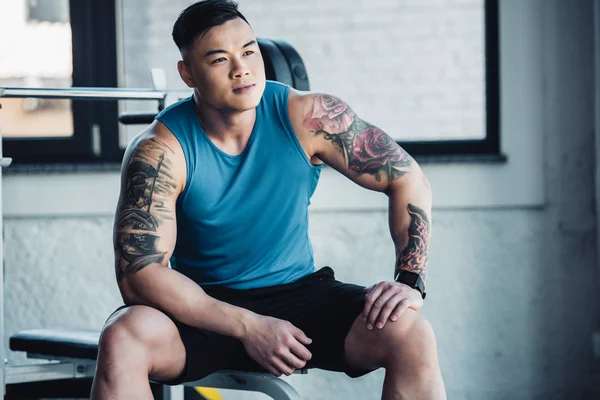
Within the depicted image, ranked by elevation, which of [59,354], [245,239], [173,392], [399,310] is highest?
[245,239]

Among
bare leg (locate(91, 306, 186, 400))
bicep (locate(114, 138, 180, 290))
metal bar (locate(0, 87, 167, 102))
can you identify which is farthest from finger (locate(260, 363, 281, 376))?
metal bar (locate(0, 87, 167, 102))

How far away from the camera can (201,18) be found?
5.01ft

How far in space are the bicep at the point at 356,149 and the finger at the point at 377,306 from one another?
27 centimetres

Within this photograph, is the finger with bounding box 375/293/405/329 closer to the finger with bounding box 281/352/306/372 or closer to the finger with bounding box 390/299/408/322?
the finger with bounding box 390/299/408/322

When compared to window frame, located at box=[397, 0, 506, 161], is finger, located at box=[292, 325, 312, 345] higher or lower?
lower

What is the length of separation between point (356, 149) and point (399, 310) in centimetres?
37

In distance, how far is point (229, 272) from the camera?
5.13 feet

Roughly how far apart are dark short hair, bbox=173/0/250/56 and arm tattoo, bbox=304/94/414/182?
0.25 metres

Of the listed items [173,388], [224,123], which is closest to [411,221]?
[224,123]

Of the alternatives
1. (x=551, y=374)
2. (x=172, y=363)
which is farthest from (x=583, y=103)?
(x=172, y=363)

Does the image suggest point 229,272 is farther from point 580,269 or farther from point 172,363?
point 580,269

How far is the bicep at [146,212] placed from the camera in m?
1.42

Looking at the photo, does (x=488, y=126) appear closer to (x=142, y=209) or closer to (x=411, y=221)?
(x=411, y=221)

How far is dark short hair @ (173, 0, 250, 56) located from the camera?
60.0 inches
